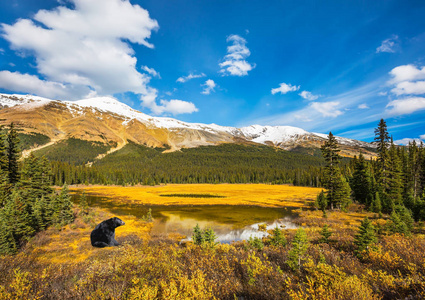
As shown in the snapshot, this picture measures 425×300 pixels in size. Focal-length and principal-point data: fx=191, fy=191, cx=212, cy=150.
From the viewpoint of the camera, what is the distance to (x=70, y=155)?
198375mm

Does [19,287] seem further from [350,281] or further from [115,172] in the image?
[115,172]

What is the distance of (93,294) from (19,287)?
1.95 metres

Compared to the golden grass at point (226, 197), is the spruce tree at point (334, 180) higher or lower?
higher

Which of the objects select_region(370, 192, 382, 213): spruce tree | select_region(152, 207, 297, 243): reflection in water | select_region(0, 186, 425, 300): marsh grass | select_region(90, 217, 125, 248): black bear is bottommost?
select_region(152, 207, 297, 243): reflection in water

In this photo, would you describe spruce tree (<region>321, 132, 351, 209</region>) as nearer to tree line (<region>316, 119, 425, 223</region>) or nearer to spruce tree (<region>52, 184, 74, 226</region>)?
tree line (<region>316, 119, 425, 223</region>)

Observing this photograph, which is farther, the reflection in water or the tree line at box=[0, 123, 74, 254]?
the reflection in water

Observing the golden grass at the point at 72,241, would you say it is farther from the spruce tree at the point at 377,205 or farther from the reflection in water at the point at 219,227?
the spruce tree at the point at 377,205

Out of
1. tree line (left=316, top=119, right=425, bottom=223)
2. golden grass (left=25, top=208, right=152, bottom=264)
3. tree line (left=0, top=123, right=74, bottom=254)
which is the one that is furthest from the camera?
tree line (left=316, top=119, right=425, bottom=223)

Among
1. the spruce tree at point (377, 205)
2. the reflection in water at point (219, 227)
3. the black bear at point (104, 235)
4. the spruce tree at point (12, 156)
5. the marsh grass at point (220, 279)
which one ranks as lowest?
the reflection in water at point (219, 227)

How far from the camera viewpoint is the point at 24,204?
75.5 feet

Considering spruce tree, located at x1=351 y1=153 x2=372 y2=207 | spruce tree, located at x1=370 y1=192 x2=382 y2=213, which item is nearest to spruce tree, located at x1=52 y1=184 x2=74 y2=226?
spruce tree, located at x1=370 y1=192 x2=382 y2=213

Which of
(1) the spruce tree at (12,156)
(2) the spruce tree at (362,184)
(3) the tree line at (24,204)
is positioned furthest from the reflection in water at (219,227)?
(1) the spruce tree at (12,156)

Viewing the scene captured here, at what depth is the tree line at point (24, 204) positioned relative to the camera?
56.8 ft

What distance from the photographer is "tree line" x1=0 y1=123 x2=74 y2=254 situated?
1731 centimetres
